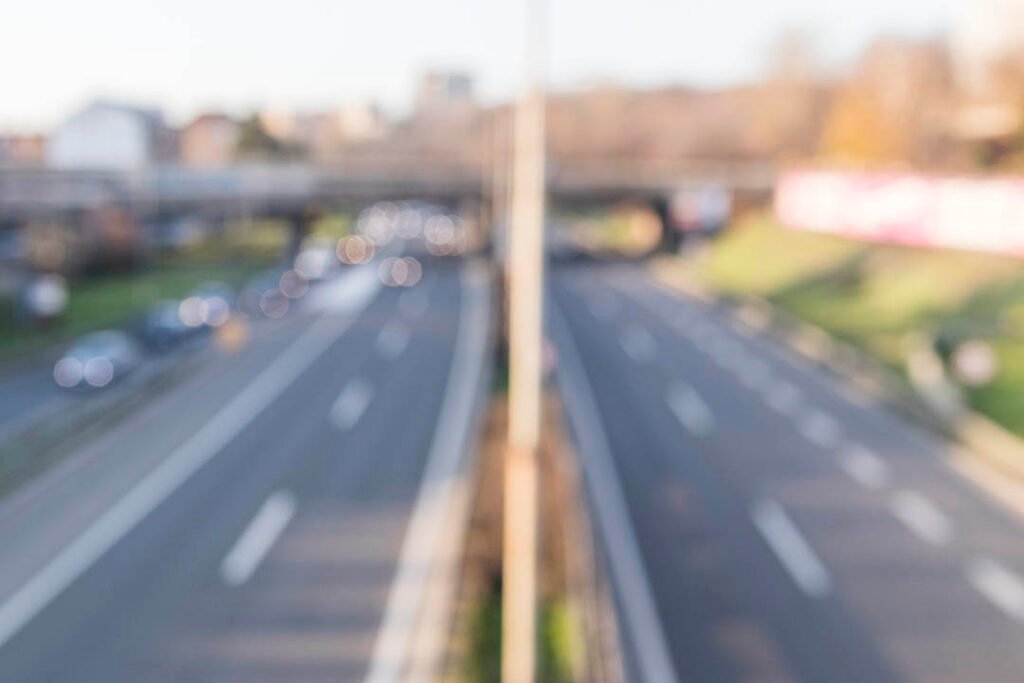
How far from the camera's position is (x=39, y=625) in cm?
1333

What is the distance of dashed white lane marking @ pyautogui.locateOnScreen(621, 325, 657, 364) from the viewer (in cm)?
3388

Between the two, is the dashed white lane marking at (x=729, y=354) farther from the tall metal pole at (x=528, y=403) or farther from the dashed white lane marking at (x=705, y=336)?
the tall metal pole at (x=528, y=403)

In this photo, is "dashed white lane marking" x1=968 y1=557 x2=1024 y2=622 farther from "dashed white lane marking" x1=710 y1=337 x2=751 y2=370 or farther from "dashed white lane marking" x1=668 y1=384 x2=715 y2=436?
"dashed white lane marking" x1=710 y1=337 x2=751 y2=370

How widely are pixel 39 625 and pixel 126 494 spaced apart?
5.54 meters

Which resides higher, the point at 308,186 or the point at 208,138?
the point at 208,138

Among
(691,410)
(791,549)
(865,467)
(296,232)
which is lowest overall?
(691,410)

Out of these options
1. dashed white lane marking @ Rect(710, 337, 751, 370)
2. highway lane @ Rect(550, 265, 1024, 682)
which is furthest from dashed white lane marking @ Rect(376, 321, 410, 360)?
dashed white lane marking @ Rect(710, 337, 751, 370)

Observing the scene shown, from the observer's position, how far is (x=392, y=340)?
119 ft

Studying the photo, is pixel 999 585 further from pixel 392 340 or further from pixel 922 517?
pixel 392 340

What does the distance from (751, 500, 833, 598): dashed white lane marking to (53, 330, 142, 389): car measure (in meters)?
16.0

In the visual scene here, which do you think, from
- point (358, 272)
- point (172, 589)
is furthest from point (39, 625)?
point (358, 272)

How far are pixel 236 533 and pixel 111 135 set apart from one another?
11.4 m

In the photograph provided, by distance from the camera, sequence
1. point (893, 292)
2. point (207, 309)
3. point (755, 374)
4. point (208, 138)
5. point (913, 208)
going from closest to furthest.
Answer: point (208, 138), point (755, 374), point (207, 309), point (893, 292), point (913, 208)

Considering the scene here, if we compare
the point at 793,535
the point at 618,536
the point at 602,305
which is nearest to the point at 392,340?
the point at 602,305
